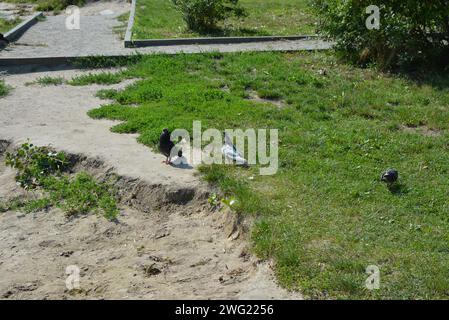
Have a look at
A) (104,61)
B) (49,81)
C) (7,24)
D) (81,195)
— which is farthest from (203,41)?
(81,195)

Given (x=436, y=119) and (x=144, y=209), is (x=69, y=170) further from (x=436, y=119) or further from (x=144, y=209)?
(x=436, y=119)

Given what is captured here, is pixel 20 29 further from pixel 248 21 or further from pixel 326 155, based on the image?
pixel 326 155

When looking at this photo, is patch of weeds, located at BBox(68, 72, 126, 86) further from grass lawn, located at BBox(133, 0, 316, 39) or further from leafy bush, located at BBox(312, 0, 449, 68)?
leafy bush, located at BBox(312, 0, 449, 68)

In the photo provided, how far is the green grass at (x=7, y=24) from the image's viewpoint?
1590 centimetres

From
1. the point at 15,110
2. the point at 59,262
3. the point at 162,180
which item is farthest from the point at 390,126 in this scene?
the point at 15,110

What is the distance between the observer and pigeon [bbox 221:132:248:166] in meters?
6.85

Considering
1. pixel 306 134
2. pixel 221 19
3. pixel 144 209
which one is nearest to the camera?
pixel 144 209

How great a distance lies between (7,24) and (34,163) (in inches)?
427

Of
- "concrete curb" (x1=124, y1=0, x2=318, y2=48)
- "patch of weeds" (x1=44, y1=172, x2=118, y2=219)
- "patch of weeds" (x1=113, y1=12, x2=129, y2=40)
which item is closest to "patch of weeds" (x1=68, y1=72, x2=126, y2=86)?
"concrete curb" (x1=124, y1=0, x2=318, y2=48)

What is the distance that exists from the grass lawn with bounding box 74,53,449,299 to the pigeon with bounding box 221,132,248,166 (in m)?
0.15

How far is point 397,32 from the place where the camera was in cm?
1041

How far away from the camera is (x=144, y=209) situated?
249 inches

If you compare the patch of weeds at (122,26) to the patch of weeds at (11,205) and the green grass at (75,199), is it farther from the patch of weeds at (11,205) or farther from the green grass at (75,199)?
the patch of weeds at (11,205)

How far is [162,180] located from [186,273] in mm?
1589
